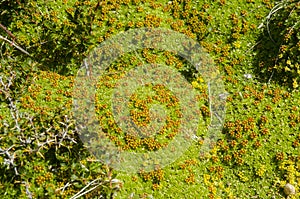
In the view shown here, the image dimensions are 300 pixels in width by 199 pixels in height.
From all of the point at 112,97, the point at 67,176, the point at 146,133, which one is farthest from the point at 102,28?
the point at 67,176

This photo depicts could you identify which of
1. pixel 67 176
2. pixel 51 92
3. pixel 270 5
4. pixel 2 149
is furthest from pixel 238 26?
pixel 2 149

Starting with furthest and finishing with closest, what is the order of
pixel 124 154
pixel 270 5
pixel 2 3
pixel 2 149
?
pixel 270 5 → pixel 2 3 → pixel 124 154 → pixel 2 149

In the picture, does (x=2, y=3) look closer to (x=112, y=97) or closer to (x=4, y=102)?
(x=4, y=102)

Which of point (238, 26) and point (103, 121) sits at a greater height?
point (238, 26)

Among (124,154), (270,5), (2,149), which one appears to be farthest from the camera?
(270,5)

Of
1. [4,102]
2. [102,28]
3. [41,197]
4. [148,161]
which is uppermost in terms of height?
[102,28]

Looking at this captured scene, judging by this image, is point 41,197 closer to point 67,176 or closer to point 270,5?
point 67,176

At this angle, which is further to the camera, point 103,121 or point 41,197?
point 103,121
